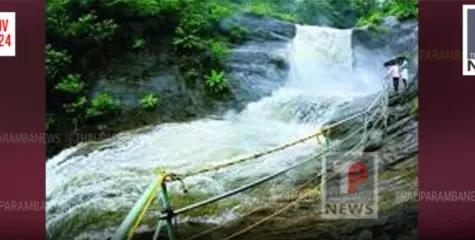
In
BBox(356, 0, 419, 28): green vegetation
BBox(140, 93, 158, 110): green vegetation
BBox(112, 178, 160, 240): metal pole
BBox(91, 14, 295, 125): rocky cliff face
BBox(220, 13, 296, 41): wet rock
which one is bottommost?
BBox(112, 178, 160, 240): metal pole

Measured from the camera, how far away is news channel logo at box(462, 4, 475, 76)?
12.4 ft

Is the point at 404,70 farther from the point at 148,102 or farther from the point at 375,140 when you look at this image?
the point at 148,102

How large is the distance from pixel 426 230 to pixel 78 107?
6.41 ft

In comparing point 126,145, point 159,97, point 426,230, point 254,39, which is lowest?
point 426,230

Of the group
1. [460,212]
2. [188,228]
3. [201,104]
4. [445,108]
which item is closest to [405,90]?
[445,108]

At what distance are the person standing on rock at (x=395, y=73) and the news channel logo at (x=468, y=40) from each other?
348 millimetres

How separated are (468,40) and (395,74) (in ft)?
1.37

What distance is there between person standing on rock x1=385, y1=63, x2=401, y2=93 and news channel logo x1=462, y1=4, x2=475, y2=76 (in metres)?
0.35

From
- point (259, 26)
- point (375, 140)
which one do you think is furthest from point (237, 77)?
point (375, 140)

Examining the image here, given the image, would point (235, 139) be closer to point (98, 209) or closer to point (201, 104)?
point (201, 104)

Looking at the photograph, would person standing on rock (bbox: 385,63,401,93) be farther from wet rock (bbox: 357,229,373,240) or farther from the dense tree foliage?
wet rock (bbox: 357,229,373,240)

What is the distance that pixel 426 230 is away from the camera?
383 cm

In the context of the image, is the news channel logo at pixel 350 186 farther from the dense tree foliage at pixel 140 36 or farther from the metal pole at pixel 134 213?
the metal pole at pixel 134 213

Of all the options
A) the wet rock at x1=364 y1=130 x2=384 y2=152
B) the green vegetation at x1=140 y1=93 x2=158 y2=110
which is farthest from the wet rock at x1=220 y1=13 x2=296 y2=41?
the wet rock at x1=364 y1=130 x2=384 y2=152
